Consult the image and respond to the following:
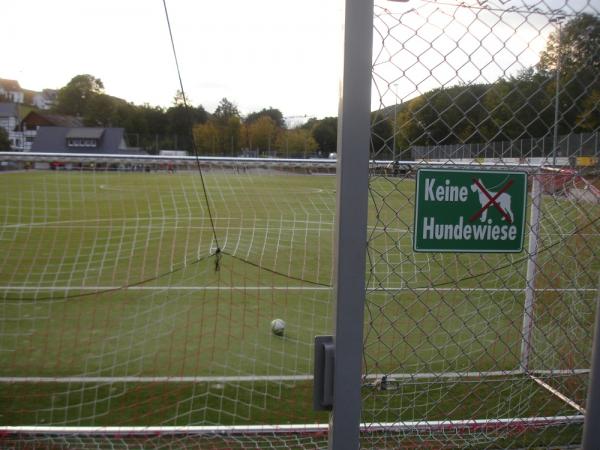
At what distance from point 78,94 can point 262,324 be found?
49945 millimetres

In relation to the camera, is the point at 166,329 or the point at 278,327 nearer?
the point at 278,327

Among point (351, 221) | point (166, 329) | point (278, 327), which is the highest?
point (351, 221)

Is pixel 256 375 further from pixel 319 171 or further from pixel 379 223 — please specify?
pixel 379 223

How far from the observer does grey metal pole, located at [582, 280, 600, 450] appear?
175 centimetres

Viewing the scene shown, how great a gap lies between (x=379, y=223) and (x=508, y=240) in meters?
0.42

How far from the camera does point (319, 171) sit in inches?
123

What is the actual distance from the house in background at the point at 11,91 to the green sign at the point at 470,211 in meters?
50.5

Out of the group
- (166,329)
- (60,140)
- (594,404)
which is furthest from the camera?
(60,140)

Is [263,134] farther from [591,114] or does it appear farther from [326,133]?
[591,114]

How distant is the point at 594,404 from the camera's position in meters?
1.76

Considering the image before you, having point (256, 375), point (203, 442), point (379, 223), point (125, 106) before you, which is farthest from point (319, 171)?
point (125, 106)

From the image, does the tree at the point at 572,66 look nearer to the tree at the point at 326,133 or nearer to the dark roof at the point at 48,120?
the tree at the point at 326,133

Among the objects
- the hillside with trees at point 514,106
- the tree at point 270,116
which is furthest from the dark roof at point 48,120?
the hillside with trees at point 514,106

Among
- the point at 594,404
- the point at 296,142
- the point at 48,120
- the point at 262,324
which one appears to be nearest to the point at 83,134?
the point at 48,120
